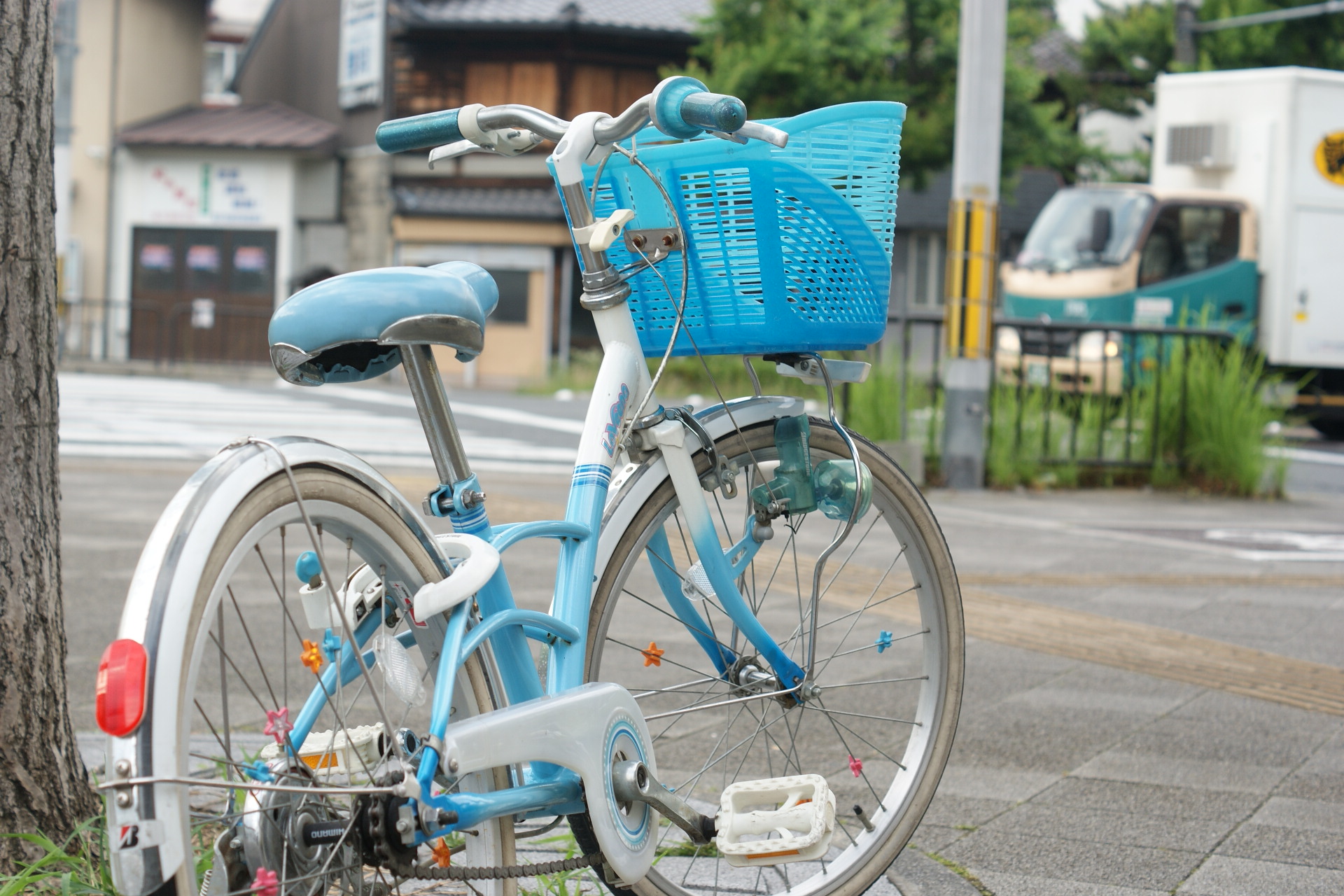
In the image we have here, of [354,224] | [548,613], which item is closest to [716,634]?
[548,613]

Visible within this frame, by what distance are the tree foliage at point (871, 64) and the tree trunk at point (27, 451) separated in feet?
60.5

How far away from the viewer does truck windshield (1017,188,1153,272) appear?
14773 millimetres

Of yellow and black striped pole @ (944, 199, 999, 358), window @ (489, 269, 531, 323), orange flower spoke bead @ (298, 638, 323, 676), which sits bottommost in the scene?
orange flower spoke bead @ (298, 638, 323, 676)

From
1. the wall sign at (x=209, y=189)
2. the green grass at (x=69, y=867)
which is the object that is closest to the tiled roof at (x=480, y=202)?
the wall sign at (x=209, y=189)

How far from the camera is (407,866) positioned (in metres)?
1.71

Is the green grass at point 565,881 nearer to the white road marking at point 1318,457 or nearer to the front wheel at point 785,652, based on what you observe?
the front wheel at point 785,652

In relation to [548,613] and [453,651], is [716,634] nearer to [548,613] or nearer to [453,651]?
[548,613]

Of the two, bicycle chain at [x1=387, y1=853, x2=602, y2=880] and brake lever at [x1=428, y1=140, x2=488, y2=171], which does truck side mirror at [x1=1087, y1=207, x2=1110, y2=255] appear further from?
bicycle chain at [x1=387, y1=853, x2=602, y2=880]

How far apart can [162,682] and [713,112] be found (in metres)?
1.01

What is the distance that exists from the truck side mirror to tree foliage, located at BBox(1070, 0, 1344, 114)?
10.1 m

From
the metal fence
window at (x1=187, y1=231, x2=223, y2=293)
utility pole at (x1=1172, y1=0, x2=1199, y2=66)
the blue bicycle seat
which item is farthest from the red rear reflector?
window at (x1=187, y1=231, x2=223, y2=293)

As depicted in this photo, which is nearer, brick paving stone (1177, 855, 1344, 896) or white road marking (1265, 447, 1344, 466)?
brick paving stone (1177, 855, 1344, 896)

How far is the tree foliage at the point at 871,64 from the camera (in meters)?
20.6

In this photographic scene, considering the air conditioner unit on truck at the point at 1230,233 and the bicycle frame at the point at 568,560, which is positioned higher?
the air conditioner unit on truck at the point at 1230,233
